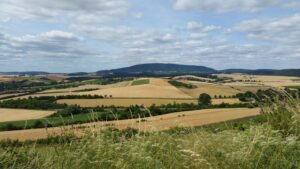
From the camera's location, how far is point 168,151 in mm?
5621

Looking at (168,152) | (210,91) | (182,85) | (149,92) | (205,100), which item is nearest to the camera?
(168,152)

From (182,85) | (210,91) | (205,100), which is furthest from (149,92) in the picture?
(182,85)

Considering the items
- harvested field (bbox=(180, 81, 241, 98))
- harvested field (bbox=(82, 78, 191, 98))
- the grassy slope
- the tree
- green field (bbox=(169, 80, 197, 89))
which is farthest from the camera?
green field (bbox=(169, 80, 197, 89))

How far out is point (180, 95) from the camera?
324ft

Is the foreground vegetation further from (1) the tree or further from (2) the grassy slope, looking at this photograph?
(1) the tree

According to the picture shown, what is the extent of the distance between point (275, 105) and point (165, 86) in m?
104

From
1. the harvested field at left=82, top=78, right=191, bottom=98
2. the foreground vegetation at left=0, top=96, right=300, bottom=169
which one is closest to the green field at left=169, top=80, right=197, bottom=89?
the harvested field at left=82, top=78, right=191, bottom=98

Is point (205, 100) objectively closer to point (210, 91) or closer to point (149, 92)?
point (149, 92)

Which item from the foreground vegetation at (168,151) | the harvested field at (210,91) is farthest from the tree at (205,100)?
the foreground vegetation at (168,151)

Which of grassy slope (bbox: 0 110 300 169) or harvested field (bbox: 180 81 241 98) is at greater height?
grassy slope (bbox: 0 110 300 169)

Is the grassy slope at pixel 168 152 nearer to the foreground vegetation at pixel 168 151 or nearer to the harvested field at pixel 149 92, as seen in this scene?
the foreground vegetation at pixel 168 151

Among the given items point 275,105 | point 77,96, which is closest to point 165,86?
point 77,96

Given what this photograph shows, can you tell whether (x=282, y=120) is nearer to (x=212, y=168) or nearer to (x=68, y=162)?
(x=212, y=168)

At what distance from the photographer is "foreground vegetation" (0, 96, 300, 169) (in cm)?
496
